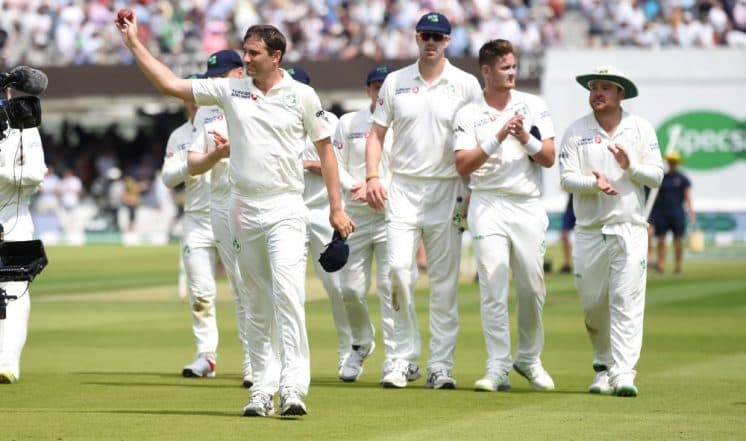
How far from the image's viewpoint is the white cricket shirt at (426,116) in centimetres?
1175

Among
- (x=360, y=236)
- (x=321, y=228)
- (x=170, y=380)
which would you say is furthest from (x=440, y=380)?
(x=170, y=380)

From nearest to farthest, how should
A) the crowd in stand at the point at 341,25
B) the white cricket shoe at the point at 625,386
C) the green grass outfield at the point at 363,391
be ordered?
the green grass outfield at the point at 363,391, the white cricket shoe at the point at 625,386, the crowd in stand at the point at 341,25

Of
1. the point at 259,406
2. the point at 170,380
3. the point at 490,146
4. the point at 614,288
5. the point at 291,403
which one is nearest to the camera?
the point at 291,403

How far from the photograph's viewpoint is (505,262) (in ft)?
37.8

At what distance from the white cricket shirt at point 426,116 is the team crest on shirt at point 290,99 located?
2000mm

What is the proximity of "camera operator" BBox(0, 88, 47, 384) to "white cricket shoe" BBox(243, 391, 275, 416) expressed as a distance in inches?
108

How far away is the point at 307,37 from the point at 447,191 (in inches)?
1238

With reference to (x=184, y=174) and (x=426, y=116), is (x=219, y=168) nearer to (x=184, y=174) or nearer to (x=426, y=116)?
(x=184, y=174)

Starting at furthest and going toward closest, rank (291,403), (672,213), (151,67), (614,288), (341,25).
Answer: (341,25)
(672,213)
(614,288)
(291,403)
(151,67)

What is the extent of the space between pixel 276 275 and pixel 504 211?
2.31 meters

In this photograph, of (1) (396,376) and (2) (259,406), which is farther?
(1) (396,376)

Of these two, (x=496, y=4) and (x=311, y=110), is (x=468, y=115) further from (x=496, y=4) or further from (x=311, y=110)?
(x=496, y=4)

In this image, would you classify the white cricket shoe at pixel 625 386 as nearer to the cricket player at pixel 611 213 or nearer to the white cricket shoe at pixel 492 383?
the cricket player at pixel 611 213

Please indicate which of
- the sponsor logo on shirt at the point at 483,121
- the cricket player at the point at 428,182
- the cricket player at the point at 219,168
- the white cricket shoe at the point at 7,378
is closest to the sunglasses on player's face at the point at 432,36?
the cricket player at the point at 428,182
